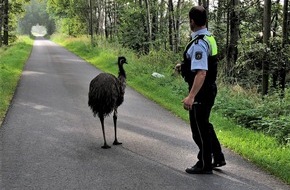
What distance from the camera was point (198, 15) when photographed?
5301 millimetres

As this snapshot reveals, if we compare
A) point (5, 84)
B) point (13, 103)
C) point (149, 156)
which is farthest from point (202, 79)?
point (5, 84)

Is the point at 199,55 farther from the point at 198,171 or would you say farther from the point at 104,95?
the point at 104,95

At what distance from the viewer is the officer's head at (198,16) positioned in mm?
5273

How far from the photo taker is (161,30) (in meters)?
35.0

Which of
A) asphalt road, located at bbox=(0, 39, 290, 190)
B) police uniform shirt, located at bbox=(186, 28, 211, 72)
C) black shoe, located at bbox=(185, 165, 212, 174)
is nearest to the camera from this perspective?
police uniform shirt, located at bbox=(186, 28, 211, 72)

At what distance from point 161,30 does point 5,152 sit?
96.5 ft

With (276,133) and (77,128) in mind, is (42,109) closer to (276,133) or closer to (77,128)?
(77,128)

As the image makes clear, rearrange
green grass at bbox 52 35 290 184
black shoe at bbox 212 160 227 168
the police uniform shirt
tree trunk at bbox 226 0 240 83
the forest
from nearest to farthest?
the police uniform shirt < black shoe at bbox 212 160 227 168 < green grass at bbox 52 35 290 184 < the forest < tree trunk at bbox 226 0 240 83

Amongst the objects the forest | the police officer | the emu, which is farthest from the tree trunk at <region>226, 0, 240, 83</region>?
the police officer

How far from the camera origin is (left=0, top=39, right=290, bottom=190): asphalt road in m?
5.42

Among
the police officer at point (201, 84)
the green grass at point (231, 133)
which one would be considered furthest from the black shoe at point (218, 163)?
the green grass at point (231, 133)

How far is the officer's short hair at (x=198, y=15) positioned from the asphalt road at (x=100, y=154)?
2.27m

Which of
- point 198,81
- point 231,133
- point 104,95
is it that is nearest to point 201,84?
point 198,81

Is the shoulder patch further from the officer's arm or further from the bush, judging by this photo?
the bush
